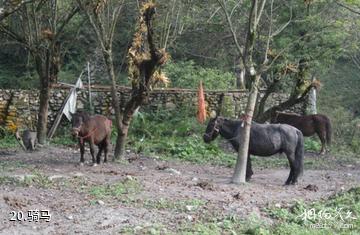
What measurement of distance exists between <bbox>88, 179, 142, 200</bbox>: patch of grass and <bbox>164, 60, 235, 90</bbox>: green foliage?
38.3ft

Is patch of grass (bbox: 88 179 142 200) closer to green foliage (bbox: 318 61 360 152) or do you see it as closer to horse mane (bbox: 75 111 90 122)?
horse mane (bbox: 75 111 90 122)

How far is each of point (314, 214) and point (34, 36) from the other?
10.4 m

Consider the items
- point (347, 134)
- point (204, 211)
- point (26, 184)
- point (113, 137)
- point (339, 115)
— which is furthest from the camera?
point (339, 115)

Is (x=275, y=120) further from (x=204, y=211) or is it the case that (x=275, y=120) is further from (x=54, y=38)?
(x=204, y=211)

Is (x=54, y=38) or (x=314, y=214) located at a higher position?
(x=54, y=38)

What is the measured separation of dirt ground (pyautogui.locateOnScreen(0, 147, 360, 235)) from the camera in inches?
301

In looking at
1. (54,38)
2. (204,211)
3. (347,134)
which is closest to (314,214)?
(204,211)

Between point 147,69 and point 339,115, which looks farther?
point 339,115

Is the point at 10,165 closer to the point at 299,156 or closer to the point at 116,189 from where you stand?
the point at 116,189

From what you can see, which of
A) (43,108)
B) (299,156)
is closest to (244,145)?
(299,156)

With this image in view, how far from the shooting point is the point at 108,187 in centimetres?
970

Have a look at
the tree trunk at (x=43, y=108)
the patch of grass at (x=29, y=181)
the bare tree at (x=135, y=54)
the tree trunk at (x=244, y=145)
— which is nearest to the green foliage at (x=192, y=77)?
the tree trunk at (x=43, y=108)

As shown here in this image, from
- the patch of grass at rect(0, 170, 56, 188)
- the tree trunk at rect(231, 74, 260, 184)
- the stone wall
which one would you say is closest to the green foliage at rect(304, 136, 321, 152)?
the stone wall

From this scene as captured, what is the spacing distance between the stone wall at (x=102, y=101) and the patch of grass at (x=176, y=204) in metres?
10.6
